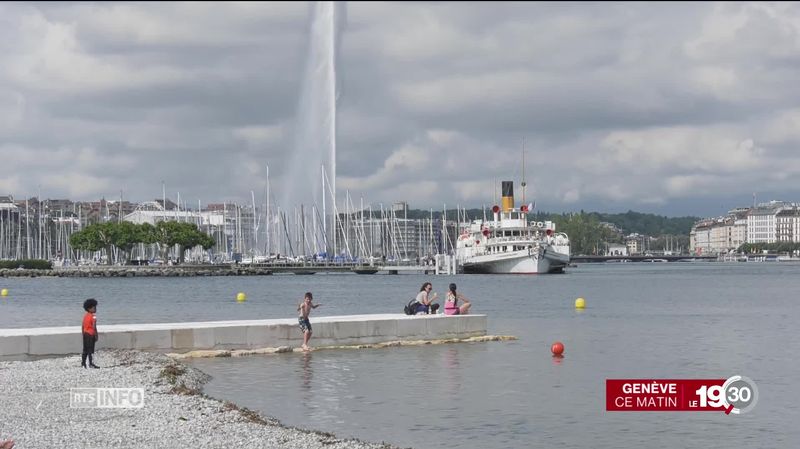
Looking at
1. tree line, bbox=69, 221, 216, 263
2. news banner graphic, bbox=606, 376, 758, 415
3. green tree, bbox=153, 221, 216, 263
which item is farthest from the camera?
tree line, bbox=69, 221, 216, 263

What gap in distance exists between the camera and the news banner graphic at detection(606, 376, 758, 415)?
2173 cm

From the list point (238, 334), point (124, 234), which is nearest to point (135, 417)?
point (238, 334)

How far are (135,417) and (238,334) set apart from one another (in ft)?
40.3

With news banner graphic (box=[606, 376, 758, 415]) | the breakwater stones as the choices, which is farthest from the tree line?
news banner graphic (box=[606, 376, 758, 415])

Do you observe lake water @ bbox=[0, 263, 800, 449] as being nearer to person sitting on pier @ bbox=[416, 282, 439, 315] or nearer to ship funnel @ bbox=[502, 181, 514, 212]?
person sitting on pier @ bbox=[416, 282, 439, 315]

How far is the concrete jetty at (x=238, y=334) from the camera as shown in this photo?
28.1 m

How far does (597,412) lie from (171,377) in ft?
30.1

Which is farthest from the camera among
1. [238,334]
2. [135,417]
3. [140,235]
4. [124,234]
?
[140,235]

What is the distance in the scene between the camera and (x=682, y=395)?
79.9 ft

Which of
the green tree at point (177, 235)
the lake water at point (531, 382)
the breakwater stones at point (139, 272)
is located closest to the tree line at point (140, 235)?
the green tree at point (177, 235)

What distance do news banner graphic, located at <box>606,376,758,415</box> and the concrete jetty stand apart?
9061mm

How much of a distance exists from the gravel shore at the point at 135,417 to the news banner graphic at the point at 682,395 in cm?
692

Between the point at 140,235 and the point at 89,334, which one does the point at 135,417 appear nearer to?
the point at 89,334

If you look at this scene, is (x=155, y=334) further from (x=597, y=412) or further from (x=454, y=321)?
(x=597, y=412)
